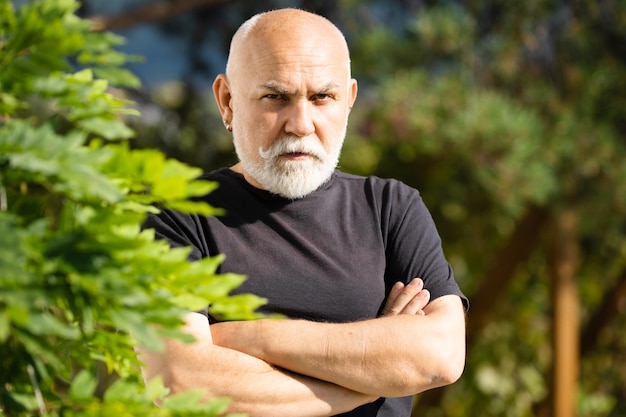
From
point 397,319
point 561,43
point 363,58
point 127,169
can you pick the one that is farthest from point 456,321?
point 561,43

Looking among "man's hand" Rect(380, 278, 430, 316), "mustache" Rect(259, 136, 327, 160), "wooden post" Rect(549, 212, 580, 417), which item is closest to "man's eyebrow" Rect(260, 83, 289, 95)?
"mustache" Rect(259, 136, 327, 160)

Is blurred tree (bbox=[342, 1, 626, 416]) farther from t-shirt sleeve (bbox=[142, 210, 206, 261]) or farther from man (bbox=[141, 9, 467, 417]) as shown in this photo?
t-shirt sleeve (bbox=[142, 210, 206, 261])

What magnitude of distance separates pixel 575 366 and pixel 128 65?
3.66 metres

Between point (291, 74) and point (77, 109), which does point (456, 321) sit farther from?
point (77, 109)

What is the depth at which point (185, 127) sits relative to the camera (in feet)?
20.4

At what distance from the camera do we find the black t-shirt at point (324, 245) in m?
1.95

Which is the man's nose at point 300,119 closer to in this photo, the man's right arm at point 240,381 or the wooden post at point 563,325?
the man's right arm at point 240,381

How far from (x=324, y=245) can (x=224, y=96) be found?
0.46 meters

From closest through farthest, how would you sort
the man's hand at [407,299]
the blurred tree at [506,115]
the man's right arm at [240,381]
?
the man's right arm at [240,381], the man's hand at [407,299], the blurred tree at [506,115]

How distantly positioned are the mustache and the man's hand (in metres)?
0.35

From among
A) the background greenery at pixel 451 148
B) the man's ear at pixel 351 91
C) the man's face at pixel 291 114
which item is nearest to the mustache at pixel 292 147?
the man's face at pixel 291 114

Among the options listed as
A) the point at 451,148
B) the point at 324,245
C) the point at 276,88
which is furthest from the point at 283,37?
the point at 451,148

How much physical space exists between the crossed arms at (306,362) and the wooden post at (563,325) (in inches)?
176

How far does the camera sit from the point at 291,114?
6.39 feet
